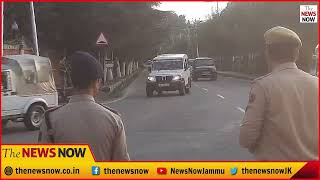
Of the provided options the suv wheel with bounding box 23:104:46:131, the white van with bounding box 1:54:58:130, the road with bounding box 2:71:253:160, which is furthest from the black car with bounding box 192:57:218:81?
the suv wheel with bounding box 23:104:46:131

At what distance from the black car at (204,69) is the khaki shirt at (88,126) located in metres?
38.2

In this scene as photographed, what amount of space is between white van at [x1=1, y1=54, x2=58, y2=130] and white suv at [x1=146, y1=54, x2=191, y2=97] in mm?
12100

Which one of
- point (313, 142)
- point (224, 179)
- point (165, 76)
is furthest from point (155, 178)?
point (165, 76)

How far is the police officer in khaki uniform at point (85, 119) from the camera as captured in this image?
3.08 m

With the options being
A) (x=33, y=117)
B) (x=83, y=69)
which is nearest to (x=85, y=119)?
(x=83, y=69)

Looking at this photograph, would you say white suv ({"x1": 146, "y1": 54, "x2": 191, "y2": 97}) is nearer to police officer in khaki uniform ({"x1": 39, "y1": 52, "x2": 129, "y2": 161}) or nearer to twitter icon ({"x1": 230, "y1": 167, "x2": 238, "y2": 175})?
twitter icon ({"x1": 230, "y1": 167, "x2": 238, "y2": 175})

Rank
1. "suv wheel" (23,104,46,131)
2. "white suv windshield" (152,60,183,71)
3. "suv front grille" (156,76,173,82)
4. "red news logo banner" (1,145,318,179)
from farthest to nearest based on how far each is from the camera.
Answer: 1. "white suv windshield" (152,60,183,71)
2. "suv front grille" (156,76,173,82)
3. "suv wheel" (23,104,46,131)
4. "red news logo banner" (1,145,318,179)

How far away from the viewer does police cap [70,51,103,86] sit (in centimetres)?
307

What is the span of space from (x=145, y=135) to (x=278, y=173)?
347 inches

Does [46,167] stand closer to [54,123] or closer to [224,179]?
[54,123]

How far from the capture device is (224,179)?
3.32 metres

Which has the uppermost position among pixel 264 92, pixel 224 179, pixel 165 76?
pixel 264 92

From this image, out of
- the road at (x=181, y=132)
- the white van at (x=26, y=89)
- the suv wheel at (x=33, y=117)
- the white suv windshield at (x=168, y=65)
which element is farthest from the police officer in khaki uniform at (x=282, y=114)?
the white suv windshield at (x=168, y=65)

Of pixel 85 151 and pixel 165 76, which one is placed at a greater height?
pixel 85 151
